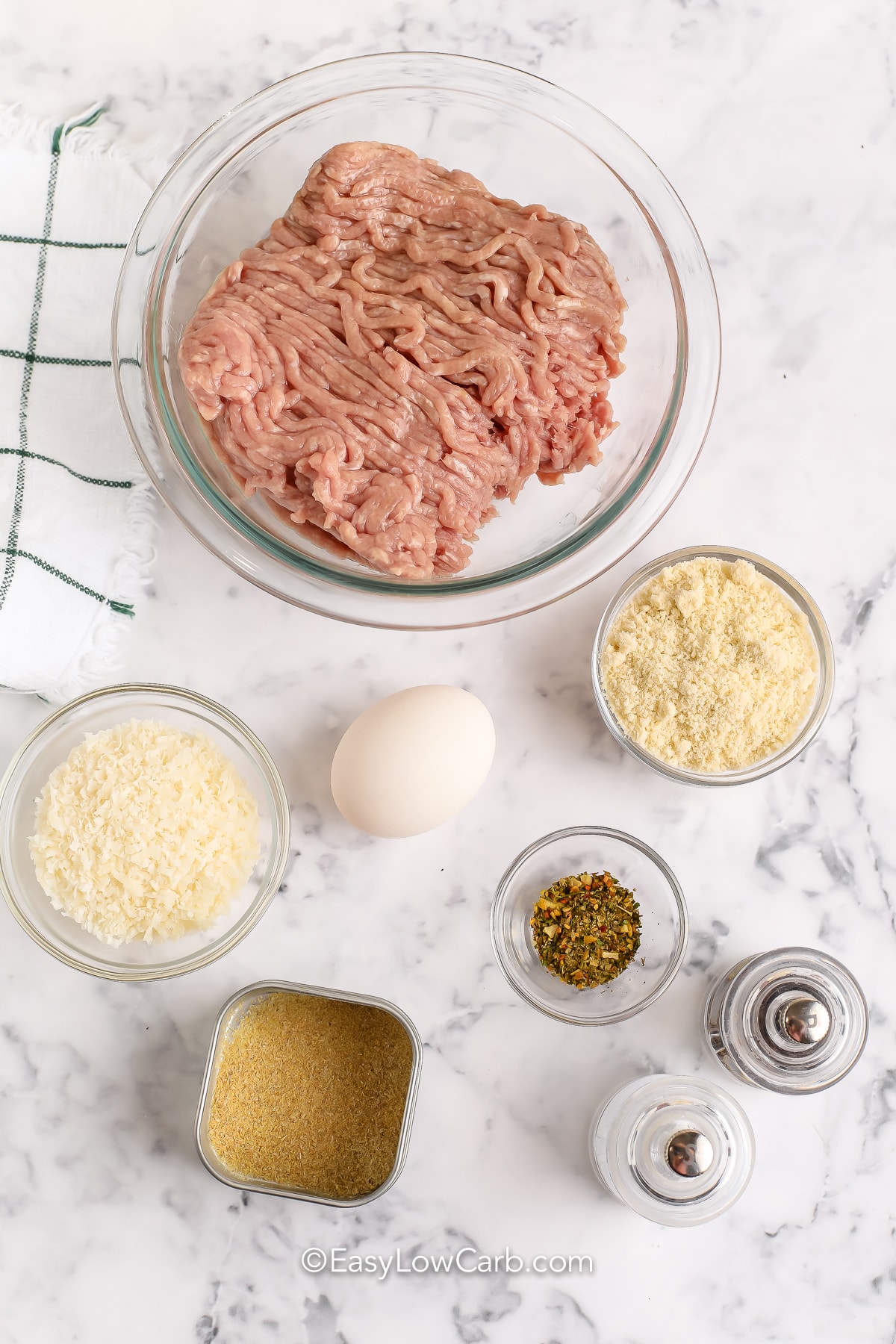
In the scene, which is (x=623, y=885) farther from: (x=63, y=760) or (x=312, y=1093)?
(x=63, y=760)

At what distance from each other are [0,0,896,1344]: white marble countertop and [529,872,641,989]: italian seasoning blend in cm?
12

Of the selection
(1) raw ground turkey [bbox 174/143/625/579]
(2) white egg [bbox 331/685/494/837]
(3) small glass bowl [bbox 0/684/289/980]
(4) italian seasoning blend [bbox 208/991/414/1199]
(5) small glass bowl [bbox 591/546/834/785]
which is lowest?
(4) italian seasoning blend [bbox 208/991/414/1199]

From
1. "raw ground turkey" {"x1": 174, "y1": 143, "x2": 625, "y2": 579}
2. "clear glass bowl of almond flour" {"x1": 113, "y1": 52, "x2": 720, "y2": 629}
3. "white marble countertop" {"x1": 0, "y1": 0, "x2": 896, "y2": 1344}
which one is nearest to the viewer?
"raw ground turkey" {"x1": 174, "y1": 143, "x2": 625, "y2": 579}

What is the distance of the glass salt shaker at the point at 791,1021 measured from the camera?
1599 mm

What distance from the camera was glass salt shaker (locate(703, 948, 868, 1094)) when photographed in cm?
160

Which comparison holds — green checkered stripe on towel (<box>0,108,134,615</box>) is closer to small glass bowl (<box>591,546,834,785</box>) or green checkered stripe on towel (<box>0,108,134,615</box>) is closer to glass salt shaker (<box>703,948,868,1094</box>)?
small glass bowl (<box>591,546,834,785</box>)

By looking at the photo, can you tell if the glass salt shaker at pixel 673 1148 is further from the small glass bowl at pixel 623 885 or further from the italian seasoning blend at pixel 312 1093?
the italian seasoning blend at pixel 312 1093

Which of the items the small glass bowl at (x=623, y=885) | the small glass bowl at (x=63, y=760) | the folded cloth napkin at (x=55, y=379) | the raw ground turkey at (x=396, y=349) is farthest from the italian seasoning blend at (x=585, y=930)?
the folded cloth napkin at (x=55, y=379)

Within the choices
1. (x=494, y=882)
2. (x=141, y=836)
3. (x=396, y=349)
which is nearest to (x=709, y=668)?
(x=494, y=882)

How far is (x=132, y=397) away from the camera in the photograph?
1532 millimetres

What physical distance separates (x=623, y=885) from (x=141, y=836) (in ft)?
2.69

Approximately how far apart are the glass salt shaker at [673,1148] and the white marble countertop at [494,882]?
0.06 metres

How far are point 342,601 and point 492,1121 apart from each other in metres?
0.95

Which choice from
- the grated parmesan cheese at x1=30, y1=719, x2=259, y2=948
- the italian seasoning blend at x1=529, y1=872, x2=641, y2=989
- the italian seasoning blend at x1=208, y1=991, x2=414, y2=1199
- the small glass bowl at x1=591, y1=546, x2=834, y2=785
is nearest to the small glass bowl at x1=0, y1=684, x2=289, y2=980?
the grated parmesan cheese at x1=30, y1=719, x2=259, y2=948
